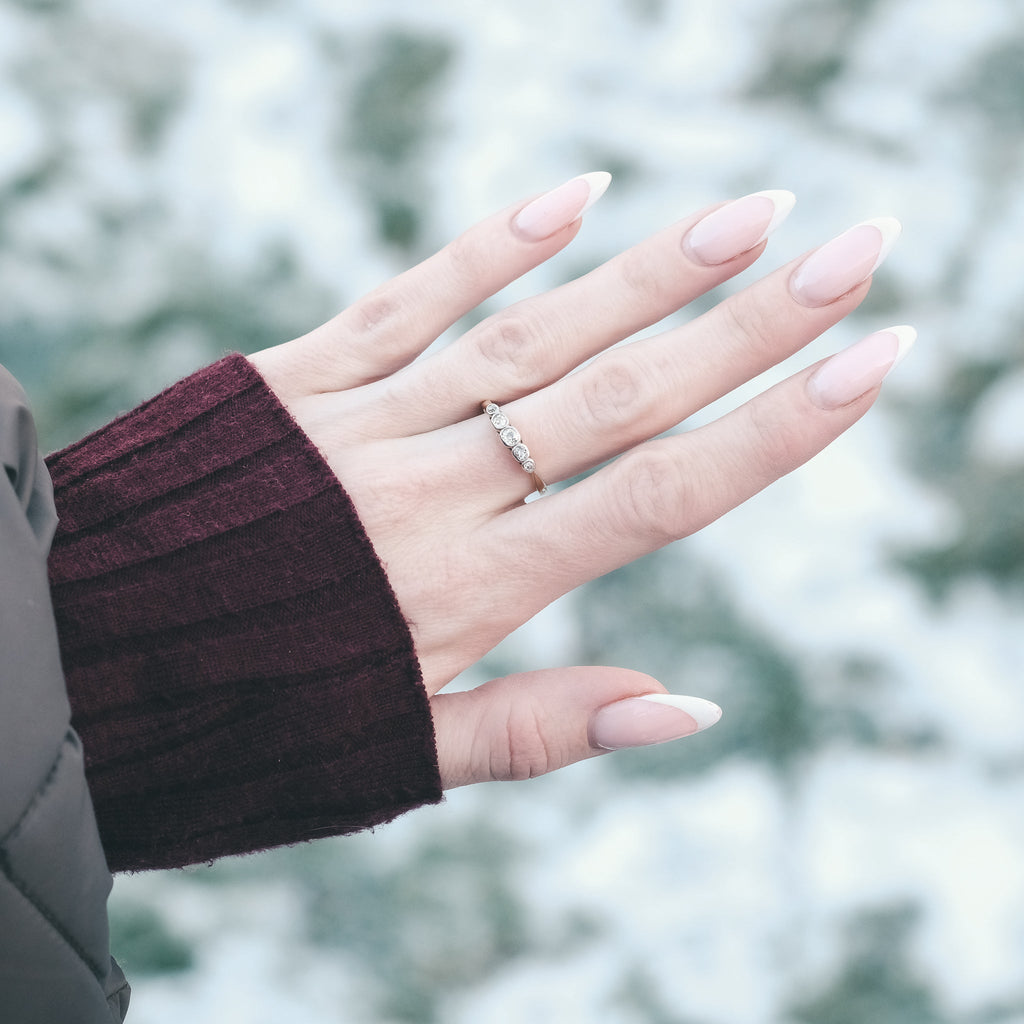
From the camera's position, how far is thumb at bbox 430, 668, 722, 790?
92 cm

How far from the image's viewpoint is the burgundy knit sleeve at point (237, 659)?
2.90ft

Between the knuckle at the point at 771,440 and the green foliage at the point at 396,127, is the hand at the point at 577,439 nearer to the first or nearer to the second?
the knuckle at the point at 771,440

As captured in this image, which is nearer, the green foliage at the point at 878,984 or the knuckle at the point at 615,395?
the knuckle at the point at 615,395

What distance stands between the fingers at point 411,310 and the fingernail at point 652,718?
0.48m

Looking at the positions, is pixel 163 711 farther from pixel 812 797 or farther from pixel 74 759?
pixel 812 797

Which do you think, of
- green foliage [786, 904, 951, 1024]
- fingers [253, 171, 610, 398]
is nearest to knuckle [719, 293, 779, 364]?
fingers [253, 171, 610, 398]

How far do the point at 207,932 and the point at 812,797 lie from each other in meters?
0.89

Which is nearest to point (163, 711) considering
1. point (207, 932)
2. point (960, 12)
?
point (207, 932)

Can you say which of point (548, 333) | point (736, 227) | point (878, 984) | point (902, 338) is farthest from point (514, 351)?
point (878, 984)

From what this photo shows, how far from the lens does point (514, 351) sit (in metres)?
1.03

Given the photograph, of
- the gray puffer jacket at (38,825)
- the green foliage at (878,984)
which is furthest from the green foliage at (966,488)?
the gray puffer jacket at (38,825)

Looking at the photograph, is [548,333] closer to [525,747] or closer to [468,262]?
[468,262]

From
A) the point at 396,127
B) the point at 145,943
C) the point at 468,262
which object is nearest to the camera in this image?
the point at 468,262

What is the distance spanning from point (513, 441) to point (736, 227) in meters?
→ 0.32
